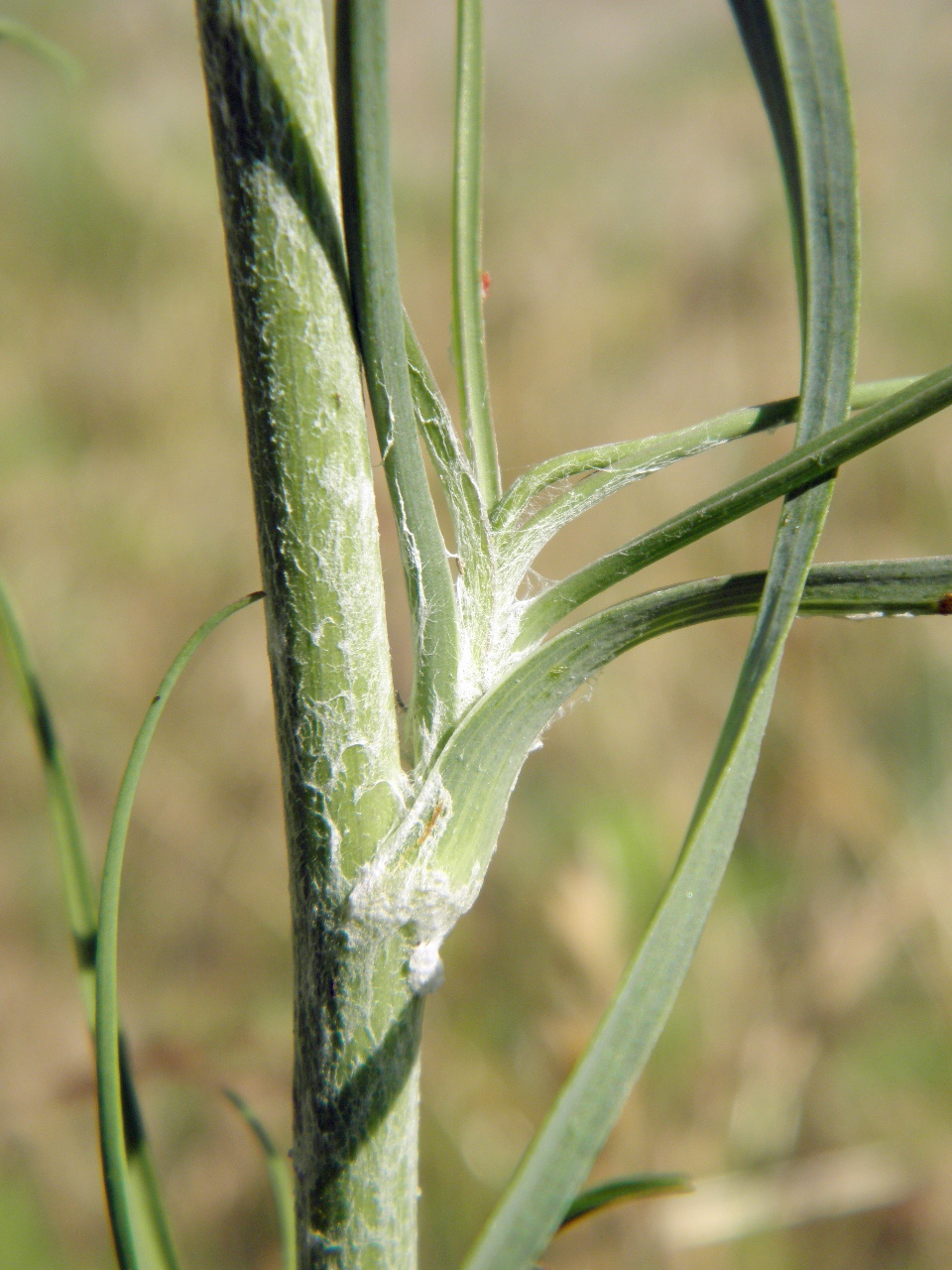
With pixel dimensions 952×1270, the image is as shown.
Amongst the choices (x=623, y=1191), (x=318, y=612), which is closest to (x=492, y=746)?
(x=318, y=612)

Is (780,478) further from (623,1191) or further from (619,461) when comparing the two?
(623,1191)

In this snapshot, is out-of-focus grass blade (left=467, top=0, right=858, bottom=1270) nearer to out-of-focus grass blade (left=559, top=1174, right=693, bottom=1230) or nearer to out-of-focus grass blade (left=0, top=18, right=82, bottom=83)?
out-of-focus grass blade (left=559, top=1174, right=693, bottom=1230)


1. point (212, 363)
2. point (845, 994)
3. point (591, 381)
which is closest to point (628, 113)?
point (591, 381)

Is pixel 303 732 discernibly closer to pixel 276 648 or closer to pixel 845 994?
pixel 276 648

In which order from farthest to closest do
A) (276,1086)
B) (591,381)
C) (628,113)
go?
(628,113)
(591,381)
(276,1086)

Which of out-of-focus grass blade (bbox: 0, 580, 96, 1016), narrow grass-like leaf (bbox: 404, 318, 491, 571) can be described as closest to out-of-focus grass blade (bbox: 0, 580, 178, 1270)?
out-of-focus grass blade (bbox: 0, 580, 96, 1016)
